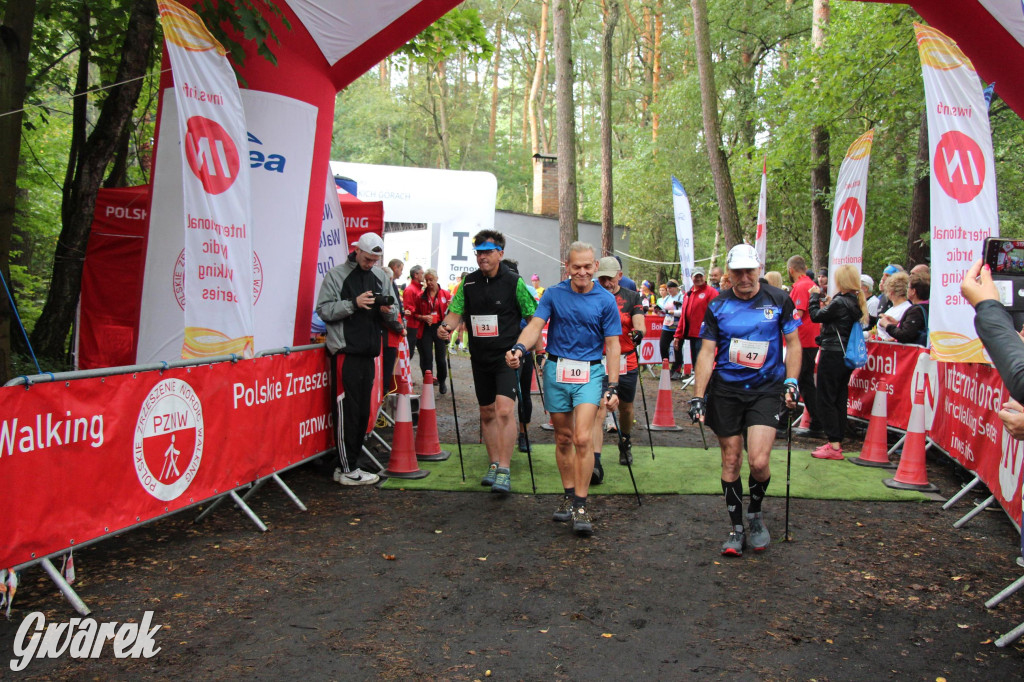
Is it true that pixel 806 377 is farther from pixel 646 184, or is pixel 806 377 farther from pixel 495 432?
pixel 646 184

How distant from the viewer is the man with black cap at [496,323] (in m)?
7.00

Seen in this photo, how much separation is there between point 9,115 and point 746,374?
6.33 meters

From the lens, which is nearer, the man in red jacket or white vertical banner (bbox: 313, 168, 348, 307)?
white vertical banner (bbox: 313, 168, 348, 307)

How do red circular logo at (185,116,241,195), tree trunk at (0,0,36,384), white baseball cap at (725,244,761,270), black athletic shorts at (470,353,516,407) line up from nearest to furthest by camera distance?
white baseball cap at (725,244,761,270) < red circular logo at (185,116,241,195) < tree trunk at (0,0,36,384) < black athletic shorts at (470,353,516,407)

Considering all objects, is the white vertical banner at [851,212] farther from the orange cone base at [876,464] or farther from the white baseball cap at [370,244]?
the white baseball cap at [370,244]

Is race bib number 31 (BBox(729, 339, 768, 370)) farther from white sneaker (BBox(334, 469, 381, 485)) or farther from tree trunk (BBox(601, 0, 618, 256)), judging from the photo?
tree trunk (BBox(601, 0, 618, 256))

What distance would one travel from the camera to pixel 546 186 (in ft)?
95.8

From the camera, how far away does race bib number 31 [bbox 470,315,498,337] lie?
7055 mm

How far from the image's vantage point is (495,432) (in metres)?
7.29

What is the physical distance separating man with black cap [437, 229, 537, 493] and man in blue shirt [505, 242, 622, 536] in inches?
39.7

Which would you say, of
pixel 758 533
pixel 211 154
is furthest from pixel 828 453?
pixel 211 154

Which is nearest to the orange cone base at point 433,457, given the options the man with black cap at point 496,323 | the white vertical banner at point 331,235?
the man with black cap at point 496,323

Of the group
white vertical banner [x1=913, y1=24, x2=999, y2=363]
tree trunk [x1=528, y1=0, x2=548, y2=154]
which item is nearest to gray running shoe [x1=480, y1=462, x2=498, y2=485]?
white vertical banner [x1=913, y1=24, x2=999, y2=363]

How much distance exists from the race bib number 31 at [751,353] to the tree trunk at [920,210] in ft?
34.7
